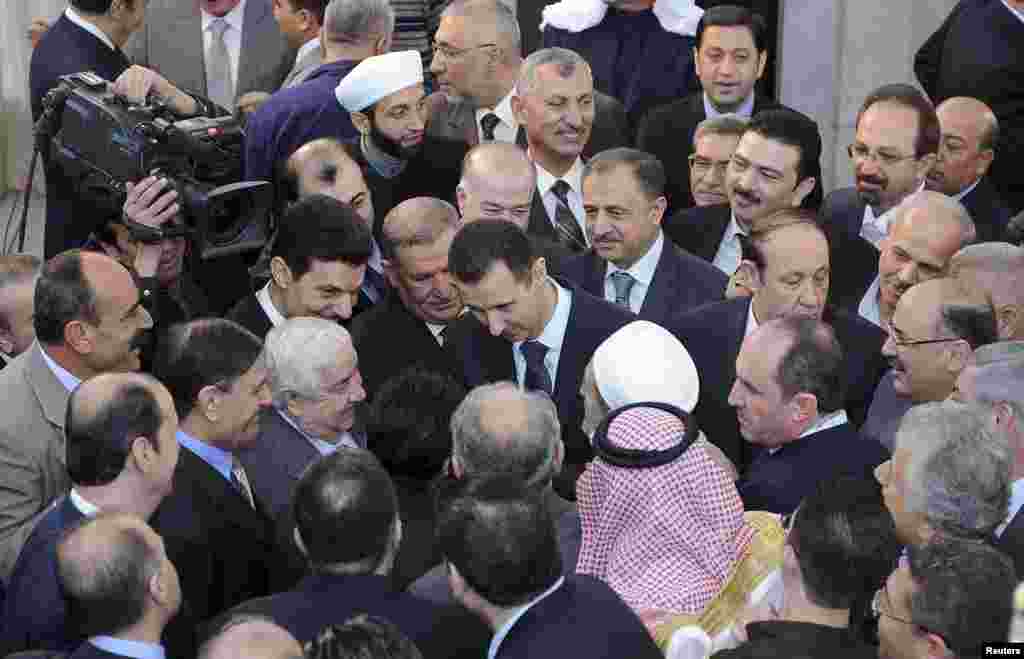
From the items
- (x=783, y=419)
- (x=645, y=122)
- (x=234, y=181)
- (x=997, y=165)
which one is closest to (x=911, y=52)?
(x=997, y=165)

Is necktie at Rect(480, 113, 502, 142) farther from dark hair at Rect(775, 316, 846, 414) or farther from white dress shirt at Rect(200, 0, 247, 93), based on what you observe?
dark hair at Rect(775, 316, 846, 414)

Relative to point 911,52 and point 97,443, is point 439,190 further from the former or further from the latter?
point 911,52

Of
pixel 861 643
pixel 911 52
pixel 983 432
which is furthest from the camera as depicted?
pixel 911 52

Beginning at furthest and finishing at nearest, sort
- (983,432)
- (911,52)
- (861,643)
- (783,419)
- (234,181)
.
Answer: (911,52) → (234,181) → (783,419) → (983,432) → (861,643)

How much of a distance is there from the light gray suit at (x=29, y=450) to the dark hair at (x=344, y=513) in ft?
2.91

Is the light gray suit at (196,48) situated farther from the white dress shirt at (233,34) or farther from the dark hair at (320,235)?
the dark hair at (320,235)

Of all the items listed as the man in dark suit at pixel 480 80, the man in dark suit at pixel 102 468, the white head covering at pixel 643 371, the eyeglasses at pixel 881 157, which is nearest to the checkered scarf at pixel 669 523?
the white head covering at pixel 643 371

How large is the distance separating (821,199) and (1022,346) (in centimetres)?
191

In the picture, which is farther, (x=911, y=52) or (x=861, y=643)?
(x=911, y=52)

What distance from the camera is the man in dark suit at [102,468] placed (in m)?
3.63

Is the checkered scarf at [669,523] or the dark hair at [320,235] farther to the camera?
the dark hair at [320,235]

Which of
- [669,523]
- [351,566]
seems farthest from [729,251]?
[351,566]

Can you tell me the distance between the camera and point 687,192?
20.6ft

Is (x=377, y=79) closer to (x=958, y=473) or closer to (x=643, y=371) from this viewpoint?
(x=643, y=371)
